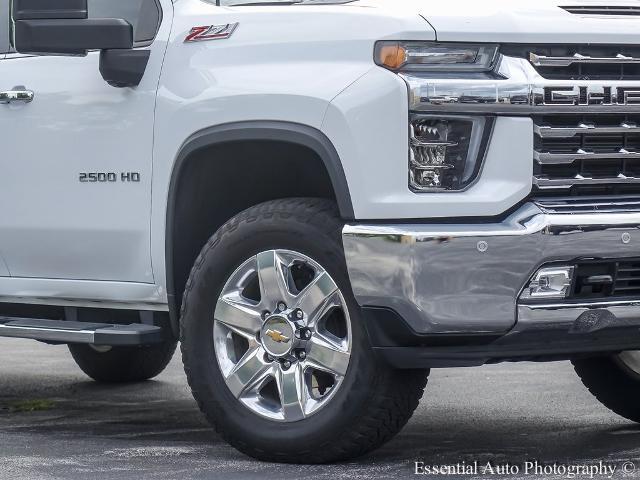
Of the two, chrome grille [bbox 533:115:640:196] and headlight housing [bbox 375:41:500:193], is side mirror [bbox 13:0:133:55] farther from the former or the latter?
chrome grille [bbox 533:115:640:196]

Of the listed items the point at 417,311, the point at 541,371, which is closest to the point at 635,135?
the point at 417,311

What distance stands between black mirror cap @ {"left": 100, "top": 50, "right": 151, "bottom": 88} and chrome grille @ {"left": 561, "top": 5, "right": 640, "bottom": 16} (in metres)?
1.60

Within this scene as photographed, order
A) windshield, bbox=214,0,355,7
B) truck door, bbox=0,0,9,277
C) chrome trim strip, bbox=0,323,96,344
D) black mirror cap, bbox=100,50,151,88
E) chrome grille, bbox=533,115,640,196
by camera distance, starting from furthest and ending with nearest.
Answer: truck door, bbox=0,0,9,277 < chrome trim strip, bbox=0,323,96,344 < black mirror cap, bbox=100,50,151,88 < windshield, bbox=214,0,355,7 < chrome grille, bbox=533,115,640,196

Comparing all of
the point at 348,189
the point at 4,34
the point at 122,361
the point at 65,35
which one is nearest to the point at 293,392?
the point at 348,189

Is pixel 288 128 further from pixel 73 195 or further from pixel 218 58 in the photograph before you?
pixel 73 195

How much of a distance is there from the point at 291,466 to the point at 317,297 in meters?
0.60

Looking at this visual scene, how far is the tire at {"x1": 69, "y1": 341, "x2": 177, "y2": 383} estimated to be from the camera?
8.71 m

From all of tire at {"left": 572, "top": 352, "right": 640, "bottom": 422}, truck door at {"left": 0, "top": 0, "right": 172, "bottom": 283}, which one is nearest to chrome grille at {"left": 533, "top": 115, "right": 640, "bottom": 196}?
tire at {"left": 572, "top": 352, "right": 640, "bottom": 422}

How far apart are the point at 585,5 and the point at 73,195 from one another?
6.98 ft

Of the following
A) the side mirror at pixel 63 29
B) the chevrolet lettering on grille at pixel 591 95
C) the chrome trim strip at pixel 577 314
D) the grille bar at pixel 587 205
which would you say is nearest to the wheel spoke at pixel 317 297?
the chrome trim strip at pixel 577 314

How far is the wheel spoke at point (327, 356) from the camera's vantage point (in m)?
5.54

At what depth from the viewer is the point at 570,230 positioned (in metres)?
5.24

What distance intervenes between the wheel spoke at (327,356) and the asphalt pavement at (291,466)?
Answer: 0.34m

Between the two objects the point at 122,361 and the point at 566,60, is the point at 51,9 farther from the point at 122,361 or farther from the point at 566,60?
the point at 122,361
